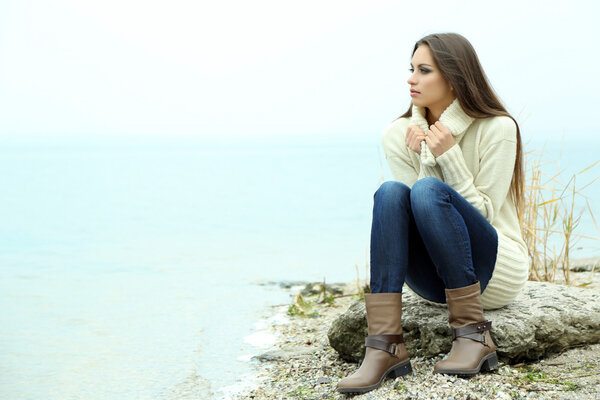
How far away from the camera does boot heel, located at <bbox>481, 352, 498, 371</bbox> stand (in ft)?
7.72

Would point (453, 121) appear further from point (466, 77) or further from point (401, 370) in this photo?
point (401, 370)

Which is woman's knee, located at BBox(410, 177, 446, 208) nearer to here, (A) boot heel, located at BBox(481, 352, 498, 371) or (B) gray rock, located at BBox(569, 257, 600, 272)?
(A) boot heel, located at BBox(481, 352, 498, 371)

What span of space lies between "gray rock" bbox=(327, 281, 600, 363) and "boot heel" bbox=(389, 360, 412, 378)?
0.99ft

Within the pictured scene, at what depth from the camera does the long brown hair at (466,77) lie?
253 centimetres

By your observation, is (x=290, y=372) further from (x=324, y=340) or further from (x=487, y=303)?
(x=487, y=303)

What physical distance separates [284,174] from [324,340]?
58.8 feet

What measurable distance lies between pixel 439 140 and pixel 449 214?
36cm

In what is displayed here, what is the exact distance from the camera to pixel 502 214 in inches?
103

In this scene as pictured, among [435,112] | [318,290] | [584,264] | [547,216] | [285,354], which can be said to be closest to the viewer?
[435,112]

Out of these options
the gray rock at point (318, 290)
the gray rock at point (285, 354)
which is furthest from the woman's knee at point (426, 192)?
the gray rock at point (318, 290)

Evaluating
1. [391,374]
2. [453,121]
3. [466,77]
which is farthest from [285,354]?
[466,77]

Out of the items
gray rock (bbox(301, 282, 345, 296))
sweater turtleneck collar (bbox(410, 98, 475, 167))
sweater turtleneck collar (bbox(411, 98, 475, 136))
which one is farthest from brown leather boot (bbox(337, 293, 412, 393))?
gray rock (bbox(301, 282, 345, 296))

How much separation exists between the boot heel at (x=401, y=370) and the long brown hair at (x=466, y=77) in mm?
829

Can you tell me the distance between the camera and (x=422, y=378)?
2.33 meters
